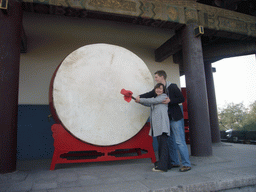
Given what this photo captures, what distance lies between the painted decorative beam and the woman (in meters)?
1.36

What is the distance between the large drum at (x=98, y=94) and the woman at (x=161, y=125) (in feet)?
1.07

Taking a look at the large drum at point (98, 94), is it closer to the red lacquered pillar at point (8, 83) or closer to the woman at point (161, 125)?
the woman at point (161, 125)

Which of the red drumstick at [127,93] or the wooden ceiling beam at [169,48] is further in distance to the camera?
the wooden ceiling beam at [169,48]

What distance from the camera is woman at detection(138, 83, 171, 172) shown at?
2.13m

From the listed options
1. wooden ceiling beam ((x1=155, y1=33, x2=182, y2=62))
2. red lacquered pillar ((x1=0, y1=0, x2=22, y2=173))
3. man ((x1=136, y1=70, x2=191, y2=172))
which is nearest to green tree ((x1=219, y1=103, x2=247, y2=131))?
wooden ceiling beam ((x1=155, y1=33, x2=182, y2=62))

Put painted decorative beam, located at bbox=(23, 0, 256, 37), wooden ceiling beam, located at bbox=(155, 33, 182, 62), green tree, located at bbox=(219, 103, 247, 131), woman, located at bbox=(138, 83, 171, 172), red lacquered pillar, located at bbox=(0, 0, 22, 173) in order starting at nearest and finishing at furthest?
red lacquered pillar, located at bbox=(0, 0, 22, 173), woman, located at bbox=(138, 83, 171, 172), painted decorative beam, located at bbox=(23, 0, 256, 37), wooden ceiling beam, located at bbox=(155, 33, 182, 62), green tree, located at bbox=(219, 103, 247, 131)

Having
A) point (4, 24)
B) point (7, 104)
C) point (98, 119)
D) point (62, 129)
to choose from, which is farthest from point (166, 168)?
point (4, 24)

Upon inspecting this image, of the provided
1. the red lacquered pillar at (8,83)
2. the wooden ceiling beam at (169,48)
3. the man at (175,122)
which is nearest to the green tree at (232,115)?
the wooden ceiling beam at (169,48)

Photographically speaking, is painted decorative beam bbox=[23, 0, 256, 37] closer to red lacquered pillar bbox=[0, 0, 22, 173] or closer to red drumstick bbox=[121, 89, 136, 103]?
red lacquered pillar bbox=[0, 0, 22, 173]

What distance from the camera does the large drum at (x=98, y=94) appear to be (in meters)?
2.21

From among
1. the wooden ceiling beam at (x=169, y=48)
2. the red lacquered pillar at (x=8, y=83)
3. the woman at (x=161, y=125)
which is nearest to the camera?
the red lacquered pillar at (x=8, y=83)

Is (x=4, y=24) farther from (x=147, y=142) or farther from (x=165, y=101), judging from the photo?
(x=147, y=142)

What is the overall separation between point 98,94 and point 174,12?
6.26 ft

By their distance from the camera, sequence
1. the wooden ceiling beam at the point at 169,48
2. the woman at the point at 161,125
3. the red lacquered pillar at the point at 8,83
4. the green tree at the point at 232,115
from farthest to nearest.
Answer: the green tree at the point at 232,115 < the wooden ceiling beam at the point at 169,48 < the woman at the point at 161,125 < the red lacquered pillar at the point at 8,83
